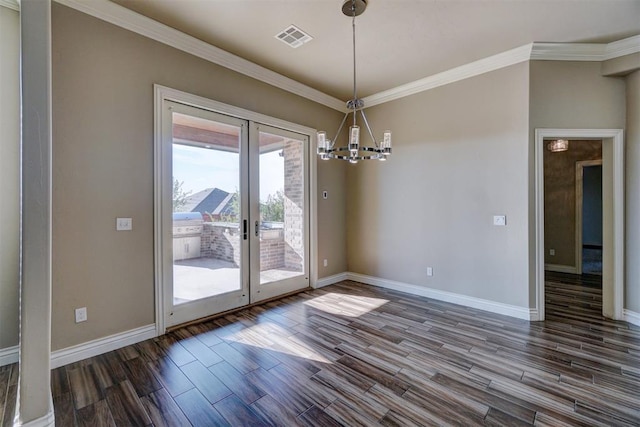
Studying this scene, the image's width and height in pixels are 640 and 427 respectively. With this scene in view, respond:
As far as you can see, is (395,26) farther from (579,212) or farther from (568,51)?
(579,212)

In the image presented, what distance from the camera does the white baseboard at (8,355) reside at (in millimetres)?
2414

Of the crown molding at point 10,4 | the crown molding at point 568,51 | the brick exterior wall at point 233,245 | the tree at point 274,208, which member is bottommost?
the brick exterior wall at point 233,245

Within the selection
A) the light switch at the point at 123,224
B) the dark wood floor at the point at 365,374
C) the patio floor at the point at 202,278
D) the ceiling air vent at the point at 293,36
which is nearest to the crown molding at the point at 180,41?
the ceiling air vent at the point at 293,36

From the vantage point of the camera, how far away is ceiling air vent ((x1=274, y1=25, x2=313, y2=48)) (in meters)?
3.04

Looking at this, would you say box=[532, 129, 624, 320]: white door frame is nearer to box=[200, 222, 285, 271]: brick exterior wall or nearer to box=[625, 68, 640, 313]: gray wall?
box=[625, 68, 640, 313]: gray wall

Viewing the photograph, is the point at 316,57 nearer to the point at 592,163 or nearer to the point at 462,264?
the point at 462,264

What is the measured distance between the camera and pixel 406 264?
4535 mm

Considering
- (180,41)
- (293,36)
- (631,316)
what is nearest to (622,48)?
(631,316)

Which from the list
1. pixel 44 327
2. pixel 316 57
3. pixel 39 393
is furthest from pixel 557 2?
pixel 39 393

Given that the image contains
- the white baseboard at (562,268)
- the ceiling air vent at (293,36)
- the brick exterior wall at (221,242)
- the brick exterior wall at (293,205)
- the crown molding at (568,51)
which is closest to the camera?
the ceiling air vent at (293,36)

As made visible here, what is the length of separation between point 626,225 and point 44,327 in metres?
5.56

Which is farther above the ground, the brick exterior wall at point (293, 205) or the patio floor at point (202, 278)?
the brick exterior wall at point (293, 205)

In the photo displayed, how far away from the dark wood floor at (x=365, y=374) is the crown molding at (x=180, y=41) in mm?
3149

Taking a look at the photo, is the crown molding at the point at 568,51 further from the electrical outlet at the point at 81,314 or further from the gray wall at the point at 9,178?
the electrical outlet at the point at 81,314
